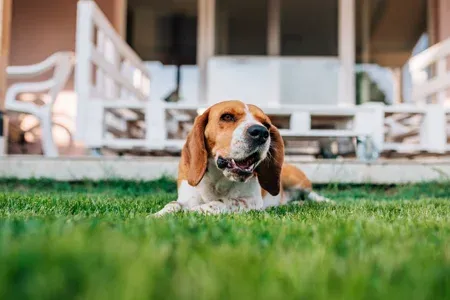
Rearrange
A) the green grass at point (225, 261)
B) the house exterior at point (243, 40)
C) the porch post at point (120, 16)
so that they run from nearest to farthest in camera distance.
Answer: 1. the green grass at point (225, 261)
2. the house exterior at point (243, 40)
3. the porch post at point (120, 16)

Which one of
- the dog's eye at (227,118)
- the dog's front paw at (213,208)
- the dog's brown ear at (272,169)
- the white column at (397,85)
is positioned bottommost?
the dog's front paw at (213,208)

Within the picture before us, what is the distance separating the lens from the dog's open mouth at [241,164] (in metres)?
2.91

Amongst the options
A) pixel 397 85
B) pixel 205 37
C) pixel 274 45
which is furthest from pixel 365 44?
pixel 205 37

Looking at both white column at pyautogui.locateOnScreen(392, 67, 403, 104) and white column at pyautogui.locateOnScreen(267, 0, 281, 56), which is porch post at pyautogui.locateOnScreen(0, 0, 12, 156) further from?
white column at pyautogui.locateOnScreen(392, 67, 403, 104)

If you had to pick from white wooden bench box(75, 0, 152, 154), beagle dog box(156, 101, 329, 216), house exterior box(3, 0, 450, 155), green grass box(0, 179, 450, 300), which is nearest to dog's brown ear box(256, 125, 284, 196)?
beagle dog box(156, 101, 329, 216)

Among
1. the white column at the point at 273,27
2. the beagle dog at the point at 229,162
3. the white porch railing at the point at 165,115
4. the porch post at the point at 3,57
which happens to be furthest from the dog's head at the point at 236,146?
Result: the white column at the point at 273,27

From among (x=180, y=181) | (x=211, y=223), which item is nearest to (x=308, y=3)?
(x=180, y=181)

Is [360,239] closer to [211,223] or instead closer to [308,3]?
[211,223]

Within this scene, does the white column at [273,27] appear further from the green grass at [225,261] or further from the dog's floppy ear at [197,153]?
the green grass at [225,261]

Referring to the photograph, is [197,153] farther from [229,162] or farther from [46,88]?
[46,88]

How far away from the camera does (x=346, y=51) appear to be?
7645 mm

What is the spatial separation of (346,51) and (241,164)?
17.1ft

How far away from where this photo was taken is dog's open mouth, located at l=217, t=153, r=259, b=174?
114 inches

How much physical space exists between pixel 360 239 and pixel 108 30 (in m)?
5.02
